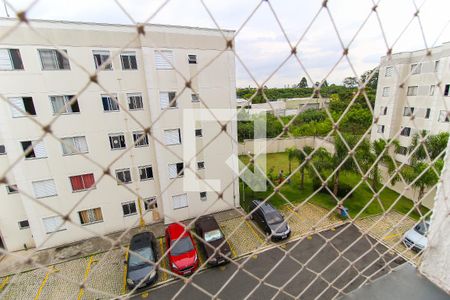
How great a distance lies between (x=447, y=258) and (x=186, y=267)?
4004mm

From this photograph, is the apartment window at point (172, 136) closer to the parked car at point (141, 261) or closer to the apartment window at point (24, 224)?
the parked car at point (141, 261)

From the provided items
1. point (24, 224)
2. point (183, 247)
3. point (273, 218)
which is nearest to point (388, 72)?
point (273, 218)

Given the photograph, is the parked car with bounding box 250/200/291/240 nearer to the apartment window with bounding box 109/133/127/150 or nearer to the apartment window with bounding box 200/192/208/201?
the apartment window with bounding box 200/192/208/201

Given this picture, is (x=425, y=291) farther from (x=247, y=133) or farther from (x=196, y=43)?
(x=247, y=133)

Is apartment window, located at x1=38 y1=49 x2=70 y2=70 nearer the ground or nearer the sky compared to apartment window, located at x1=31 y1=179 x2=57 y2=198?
nearer the sky

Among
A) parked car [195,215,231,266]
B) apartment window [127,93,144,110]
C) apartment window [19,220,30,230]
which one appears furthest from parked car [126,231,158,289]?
apartment window [127,93,144,110]

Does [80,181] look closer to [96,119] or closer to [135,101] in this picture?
[96,119]

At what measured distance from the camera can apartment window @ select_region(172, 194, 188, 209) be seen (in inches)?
222

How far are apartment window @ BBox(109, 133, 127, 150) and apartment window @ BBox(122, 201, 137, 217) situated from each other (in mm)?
1382

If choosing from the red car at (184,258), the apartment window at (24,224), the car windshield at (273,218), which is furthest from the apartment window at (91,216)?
the car windshield at (273,218)

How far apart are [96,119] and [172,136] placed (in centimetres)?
156

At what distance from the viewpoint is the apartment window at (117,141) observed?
16.3ft

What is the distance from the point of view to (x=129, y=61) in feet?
15.7

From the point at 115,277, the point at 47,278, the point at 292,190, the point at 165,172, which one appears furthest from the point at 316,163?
the point at 47,278
